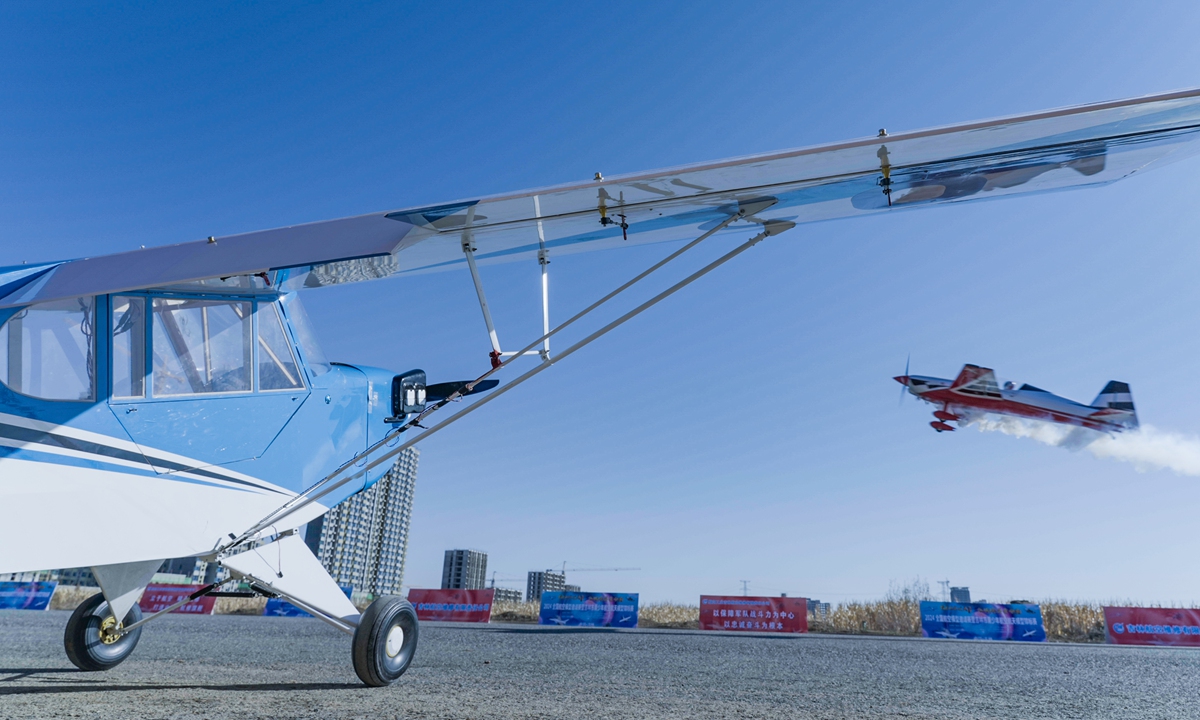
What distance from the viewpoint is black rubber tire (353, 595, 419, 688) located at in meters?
5.34

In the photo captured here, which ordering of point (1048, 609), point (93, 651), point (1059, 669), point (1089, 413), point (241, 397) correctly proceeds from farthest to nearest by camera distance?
1. point (1089, 413)
2. point (1048, 609)
3. point (1059, 669)
4. point (93, 651)
5. point (241, 397)

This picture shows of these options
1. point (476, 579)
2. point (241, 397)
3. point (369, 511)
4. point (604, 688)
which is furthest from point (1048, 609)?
point (369, 511)

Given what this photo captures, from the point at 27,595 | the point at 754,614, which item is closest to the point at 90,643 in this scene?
the point at 754,614

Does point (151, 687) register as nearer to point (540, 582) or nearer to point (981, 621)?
point (981, 621)

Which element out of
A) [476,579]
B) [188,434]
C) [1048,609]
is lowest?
[476,579]

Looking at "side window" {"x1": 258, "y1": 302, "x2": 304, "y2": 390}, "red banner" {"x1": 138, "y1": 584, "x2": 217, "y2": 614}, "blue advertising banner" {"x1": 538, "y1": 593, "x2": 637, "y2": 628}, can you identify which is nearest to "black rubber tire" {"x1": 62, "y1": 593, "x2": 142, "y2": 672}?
"side window" {"x1": 258, "y1": 302, "x2": 304, "y2": 390}

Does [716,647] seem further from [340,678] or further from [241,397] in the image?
[241,397]

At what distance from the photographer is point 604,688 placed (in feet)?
18.7

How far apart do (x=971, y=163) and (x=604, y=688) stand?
486cm

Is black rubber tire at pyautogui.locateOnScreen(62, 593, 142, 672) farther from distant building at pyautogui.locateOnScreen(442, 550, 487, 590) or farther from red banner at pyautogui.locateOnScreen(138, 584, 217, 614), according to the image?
distant building at pyautogui.locateOnScreen(442, 550, 487, 590)

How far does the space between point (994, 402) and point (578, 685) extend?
38.7m

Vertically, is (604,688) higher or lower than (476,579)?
higher

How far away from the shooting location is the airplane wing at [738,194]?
357cm

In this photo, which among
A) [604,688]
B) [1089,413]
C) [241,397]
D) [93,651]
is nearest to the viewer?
[241,397]
